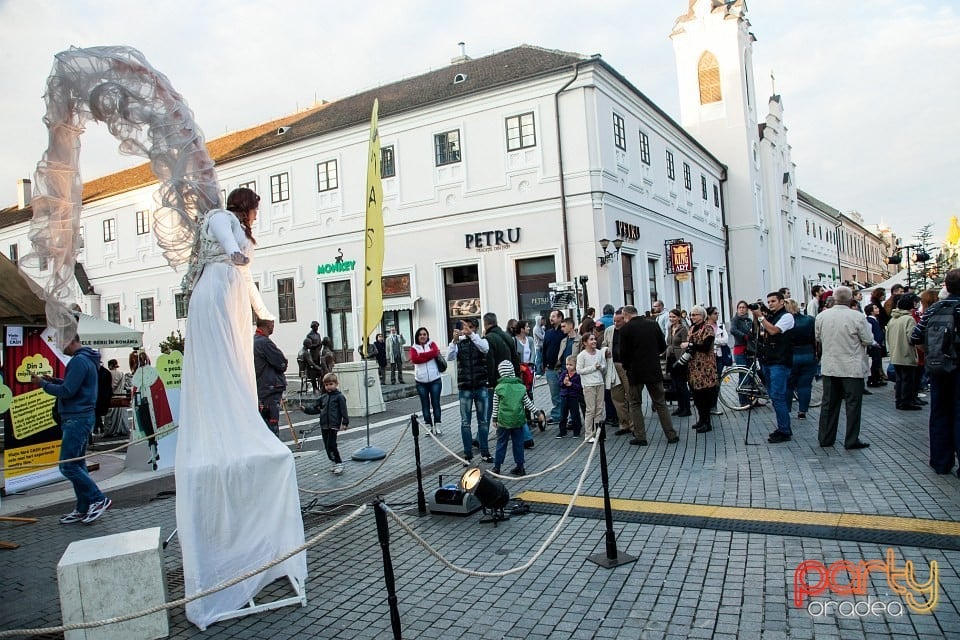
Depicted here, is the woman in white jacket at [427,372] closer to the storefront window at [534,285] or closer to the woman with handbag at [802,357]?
the woman with handbag at [802,357]

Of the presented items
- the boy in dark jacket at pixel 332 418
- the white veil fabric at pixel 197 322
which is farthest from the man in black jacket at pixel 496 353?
the white veil fabric at pixel 197 322

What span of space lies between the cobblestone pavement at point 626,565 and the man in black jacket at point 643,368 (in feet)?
2.45

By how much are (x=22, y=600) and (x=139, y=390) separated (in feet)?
19.8

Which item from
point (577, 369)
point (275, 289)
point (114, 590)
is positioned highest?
point (275, 289)

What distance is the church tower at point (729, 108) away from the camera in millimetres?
38844

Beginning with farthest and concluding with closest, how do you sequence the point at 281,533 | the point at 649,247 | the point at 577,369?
the point at 649,247
the point at 577,369
the point at 281,533

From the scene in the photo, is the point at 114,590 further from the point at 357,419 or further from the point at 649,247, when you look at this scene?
the point at 649,247

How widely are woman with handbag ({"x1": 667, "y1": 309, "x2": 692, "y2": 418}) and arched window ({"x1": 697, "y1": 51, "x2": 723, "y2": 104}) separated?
3309cm

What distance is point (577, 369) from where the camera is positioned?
9.68 m

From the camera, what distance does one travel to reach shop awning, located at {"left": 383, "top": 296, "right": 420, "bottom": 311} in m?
24.8

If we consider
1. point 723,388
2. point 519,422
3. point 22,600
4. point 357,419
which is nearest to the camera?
point 22,600

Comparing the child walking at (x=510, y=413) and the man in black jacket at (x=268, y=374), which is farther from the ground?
the man in black jacket at (x=268, y=374)

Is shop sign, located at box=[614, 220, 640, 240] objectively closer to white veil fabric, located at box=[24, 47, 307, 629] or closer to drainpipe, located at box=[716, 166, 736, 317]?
drainpipe, located at box=[716, 166, 736, 317]

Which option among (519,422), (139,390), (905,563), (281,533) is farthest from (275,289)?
(905,563)
